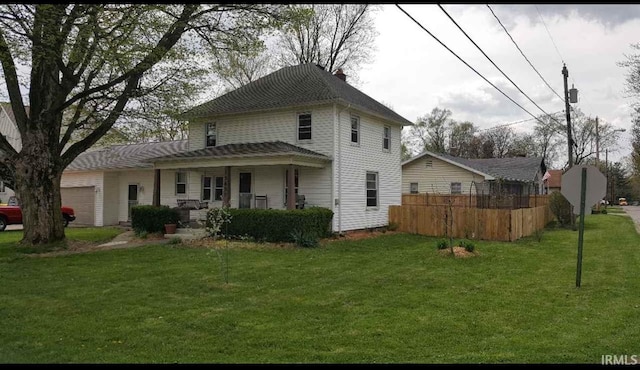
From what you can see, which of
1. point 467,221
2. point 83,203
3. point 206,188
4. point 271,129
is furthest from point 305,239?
point 83,203

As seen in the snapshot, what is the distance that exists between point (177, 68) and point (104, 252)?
21.1 feet

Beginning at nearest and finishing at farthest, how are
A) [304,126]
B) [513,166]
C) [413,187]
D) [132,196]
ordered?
[304,126]
[132,196]
[413,187]
[513,166]

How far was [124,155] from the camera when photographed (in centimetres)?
2703

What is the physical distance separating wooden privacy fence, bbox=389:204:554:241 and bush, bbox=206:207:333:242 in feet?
14.9

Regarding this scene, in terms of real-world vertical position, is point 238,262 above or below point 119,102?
below

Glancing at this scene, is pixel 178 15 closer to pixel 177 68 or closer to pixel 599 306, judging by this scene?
pixel 177 68

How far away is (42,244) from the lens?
14.5 metres

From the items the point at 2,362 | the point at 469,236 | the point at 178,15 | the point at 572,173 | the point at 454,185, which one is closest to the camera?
the point at 2,362

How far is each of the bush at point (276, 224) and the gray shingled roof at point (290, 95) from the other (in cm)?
432

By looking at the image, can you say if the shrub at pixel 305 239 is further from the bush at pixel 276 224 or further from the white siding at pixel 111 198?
the white siding at pixel 111 198

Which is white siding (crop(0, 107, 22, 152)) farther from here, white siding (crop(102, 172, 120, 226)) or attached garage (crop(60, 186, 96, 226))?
white siding (crop(102, 172, 120, 226))

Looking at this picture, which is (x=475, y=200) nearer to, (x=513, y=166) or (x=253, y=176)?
(x=253, y=176)

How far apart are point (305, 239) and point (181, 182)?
9.30 metres

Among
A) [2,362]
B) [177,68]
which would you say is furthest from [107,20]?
[2,362]
